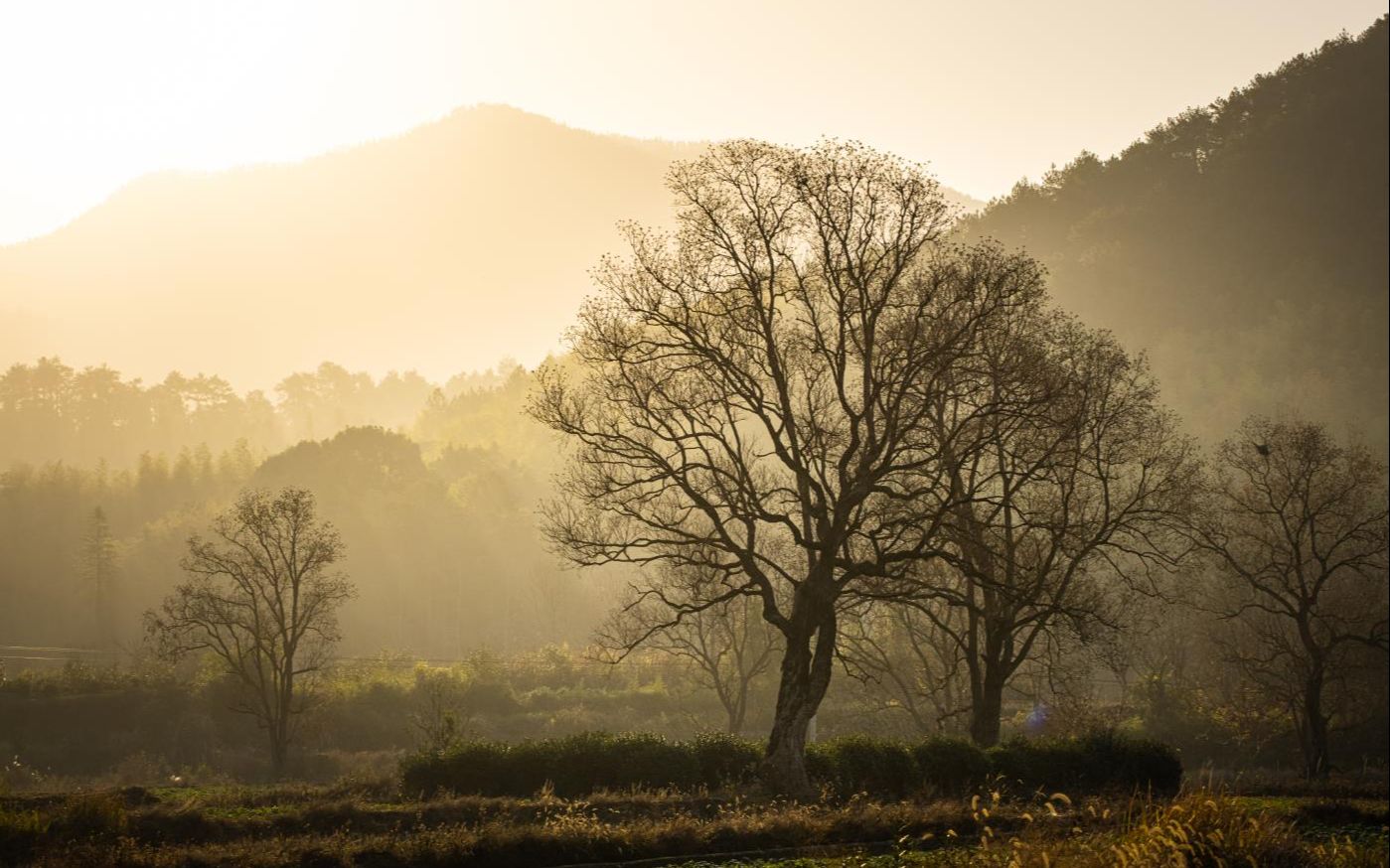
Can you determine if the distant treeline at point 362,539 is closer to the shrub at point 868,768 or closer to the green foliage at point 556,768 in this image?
the green foliage at point 556,768

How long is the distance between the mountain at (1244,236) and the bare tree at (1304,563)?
49.9m

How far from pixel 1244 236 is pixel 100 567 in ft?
398

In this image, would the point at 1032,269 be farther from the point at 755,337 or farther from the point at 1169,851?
the point at 1169,851

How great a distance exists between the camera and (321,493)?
99.1m

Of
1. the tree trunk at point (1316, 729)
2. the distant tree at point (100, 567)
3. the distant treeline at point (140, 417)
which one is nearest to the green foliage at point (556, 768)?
the tree trunk at point (1316, 729)

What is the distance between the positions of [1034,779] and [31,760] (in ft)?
135

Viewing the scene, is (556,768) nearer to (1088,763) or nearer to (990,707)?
(1088,763)

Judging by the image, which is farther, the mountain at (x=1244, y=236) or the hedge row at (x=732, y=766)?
the mountain at (x=1244, y=236)

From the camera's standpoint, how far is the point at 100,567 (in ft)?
277

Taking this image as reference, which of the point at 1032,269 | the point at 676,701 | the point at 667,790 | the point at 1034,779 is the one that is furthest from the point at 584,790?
the point at 676,701

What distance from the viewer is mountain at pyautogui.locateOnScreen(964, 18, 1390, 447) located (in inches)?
4156

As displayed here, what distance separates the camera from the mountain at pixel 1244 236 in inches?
4156

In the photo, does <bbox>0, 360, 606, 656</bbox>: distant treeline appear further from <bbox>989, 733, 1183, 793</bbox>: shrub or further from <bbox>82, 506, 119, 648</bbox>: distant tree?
<bbox>989, 733, 1183, 793</bbox>: shrub

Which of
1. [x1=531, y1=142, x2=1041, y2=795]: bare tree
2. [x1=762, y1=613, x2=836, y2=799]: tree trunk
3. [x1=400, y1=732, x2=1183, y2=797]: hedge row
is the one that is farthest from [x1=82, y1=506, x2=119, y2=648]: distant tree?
[x1=762, y1=613, x2=836, y2=799]: tree trunk
